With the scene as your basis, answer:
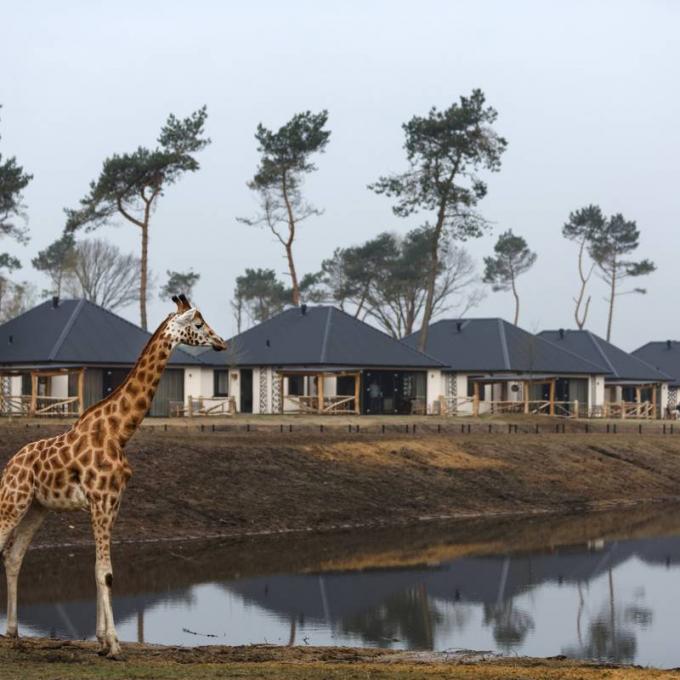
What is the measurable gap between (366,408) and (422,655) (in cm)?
4712

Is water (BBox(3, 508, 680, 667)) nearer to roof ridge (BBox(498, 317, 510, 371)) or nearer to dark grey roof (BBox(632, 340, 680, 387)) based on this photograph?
roof ridge (BBox(498, 317, 510, 371))

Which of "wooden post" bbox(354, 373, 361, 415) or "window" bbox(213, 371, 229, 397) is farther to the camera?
"window" bbox(213, 371, 229, 397)

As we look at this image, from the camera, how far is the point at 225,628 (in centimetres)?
2238

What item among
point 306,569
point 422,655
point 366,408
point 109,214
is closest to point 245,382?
point 366,408

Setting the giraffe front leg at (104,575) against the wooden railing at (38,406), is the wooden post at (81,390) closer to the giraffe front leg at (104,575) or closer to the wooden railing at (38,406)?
the wooden railing at (38,406)

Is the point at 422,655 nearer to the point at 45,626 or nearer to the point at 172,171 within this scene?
the point at 45,626

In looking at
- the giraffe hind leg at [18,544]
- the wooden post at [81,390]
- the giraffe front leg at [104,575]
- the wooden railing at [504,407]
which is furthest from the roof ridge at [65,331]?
the giraffe front leg at [104,575]

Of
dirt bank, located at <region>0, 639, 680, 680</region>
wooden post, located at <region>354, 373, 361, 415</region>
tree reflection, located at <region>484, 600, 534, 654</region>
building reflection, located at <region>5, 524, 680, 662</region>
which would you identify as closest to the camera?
dirt bank, located at <region>0, 639, 680, 680</region>

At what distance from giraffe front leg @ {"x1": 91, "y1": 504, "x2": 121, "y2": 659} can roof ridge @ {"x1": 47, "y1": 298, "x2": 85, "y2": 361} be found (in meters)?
42.0

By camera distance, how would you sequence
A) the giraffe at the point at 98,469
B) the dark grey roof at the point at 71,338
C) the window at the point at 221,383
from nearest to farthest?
the giraffe at the point at 98,469 → the dark grey roof at the point at 71,338 → the window at the point at 221,383

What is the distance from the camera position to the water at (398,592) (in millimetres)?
21703

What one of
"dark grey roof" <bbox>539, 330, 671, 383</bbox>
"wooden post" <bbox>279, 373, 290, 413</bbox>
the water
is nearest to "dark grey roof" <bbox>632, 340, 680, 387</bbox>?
"dark grey roof" <bbox>539, 330, 671, 383</bbox>

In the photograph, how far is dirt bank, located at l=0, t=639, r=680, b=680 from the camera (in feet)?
47.8

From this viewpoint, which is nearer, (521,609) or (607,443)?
(521,609)
